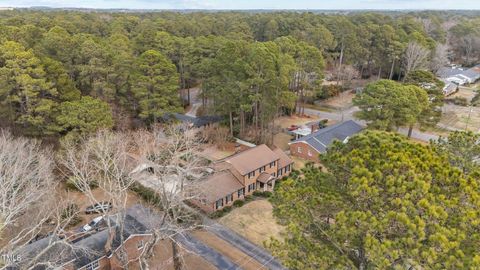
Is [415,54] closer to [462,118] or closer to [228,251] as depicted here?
[462,118]

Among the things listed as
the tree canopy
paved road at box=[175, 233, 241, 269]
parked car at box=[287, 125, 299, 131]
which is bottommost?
parked car at box=[287, 125, 299, 131]

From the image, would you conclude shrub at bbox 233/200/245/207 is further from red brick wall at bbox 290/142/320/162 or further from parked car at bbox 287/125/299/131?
parked car at bbox 287/125/299/131

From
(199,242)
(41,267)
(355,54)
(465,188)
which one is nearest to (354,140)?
(465,188)

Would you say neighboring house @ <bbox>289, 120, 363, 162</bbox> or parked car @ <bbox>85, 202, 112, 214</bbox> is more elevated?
parked car @ <bbox>85, 202, 112, 214</bbox>


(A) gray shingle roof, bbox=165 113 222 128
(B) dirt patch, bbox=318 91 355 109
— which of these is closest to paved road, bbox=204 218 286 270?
(A) gray shingle roof, bbox=165 113 222 128

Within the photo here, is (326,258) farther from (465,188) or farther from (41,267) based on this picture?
(41,267)

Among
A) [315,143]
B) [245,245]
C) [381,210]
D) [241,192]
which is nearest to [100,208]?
[245,245]
